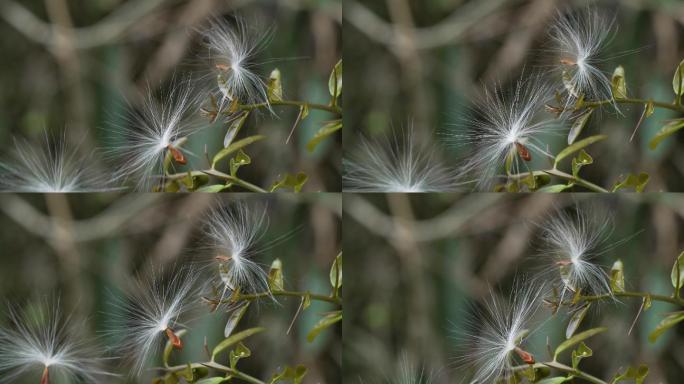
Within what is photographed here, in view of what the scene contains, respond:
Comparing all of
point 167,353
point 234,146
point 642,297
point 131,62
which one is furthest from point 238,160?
point 642,297

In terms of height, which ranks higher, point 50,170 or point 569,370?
point 50,170

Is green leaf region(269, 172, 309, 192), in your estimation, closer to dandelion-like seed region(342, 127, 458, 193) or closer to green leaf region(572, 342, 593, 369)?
dandelion-like seed region(342, 127, 458, 193)

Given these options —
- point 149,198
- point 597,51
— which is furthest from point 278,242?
point 597,51

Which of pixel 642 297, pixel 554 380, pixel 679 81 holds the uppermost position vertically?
pixel 679 81

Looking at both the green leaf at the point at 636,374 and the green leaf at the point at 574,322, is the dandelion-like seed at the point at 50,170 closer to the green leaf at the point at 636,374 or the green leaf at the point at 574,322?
the green leaf at the point at 574,322

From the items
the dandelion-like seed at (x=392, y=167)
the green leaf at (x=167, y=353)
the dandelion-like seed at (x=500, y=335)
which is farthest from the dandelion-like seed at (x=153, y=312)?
the dandelion-like seed at (x=500, y=335)

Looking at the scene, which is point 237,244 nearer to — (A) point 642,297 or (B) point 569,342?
(B) point 569,342
